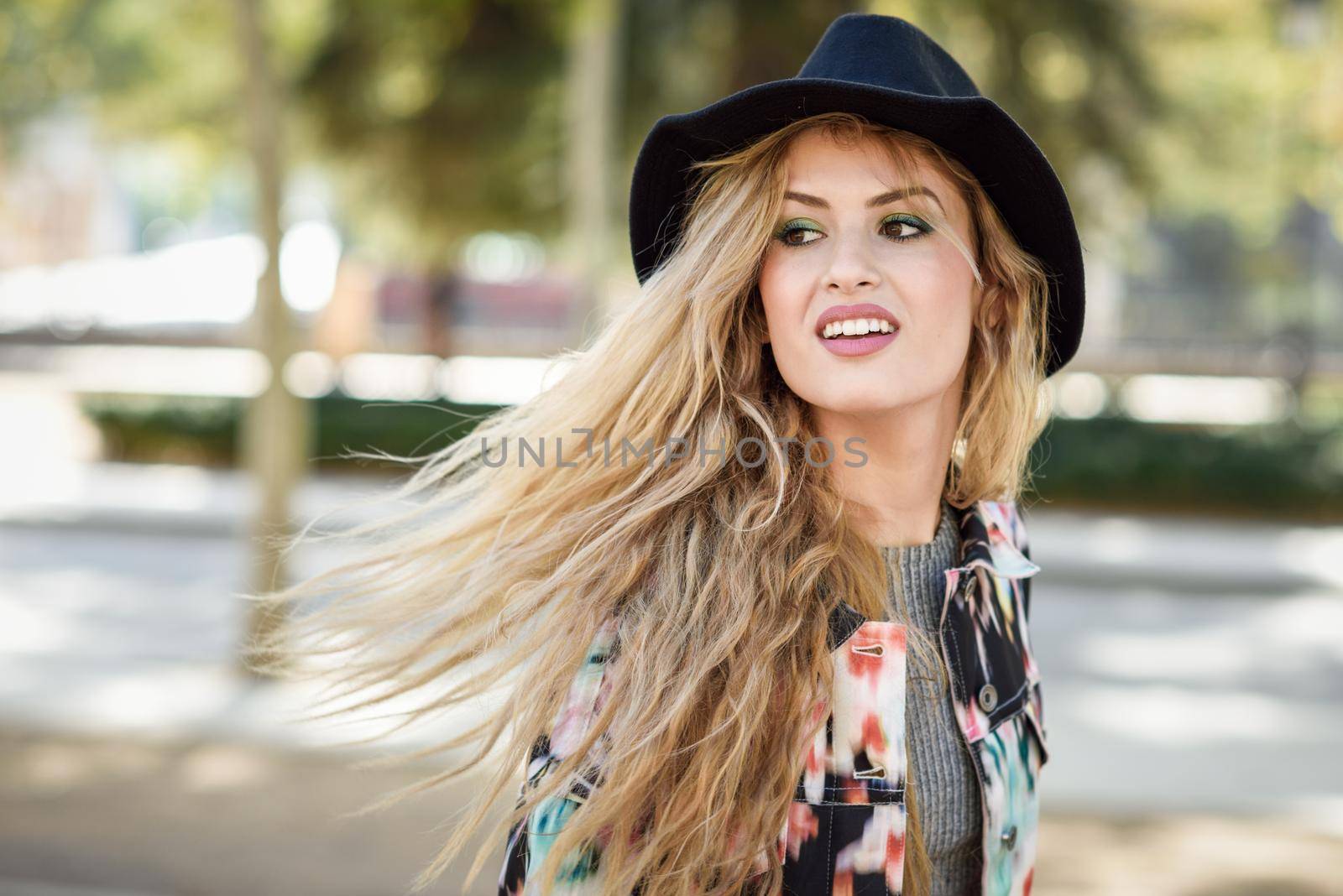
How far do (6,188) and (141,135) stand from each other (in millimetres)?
12622

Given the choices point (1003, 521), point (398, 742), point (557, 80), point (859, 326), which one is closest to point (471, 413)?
point (557, 80)

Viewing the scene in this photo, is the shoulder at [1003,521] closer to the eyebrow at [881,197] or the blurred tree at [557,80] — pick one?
the eyebrow at [881,197]

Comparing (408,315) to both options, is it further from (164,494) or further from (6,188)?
(164,494)

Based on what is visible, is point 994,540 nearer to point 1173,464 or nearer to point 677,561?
point 677,561

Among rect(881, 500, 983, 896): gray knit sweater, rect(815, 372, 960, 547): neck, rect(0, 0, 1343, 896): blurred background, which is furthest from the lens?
rect(0, 0, 1343, 896): blurred background

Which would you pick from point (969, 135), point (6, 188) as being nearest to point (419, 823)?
point (969, 135)

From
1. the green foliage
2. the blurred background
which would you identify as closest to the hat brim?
the blurred background

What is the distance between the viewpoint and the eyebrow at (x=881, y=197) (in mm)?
1963

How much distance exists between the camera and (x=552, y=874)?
1.73m

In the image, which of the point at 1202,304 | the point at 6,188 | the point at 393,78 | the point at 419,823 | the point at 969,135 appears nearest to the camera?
the point at 969,135

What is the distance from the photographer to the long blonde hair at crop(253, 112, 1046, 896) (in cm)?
179

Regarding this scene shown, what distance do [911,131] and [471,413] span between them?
40.3ft

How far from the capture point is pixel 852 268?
1919 mm

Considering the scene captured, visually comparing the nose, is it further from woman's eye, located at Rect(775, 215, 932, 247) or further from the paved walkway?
the paved walkway
